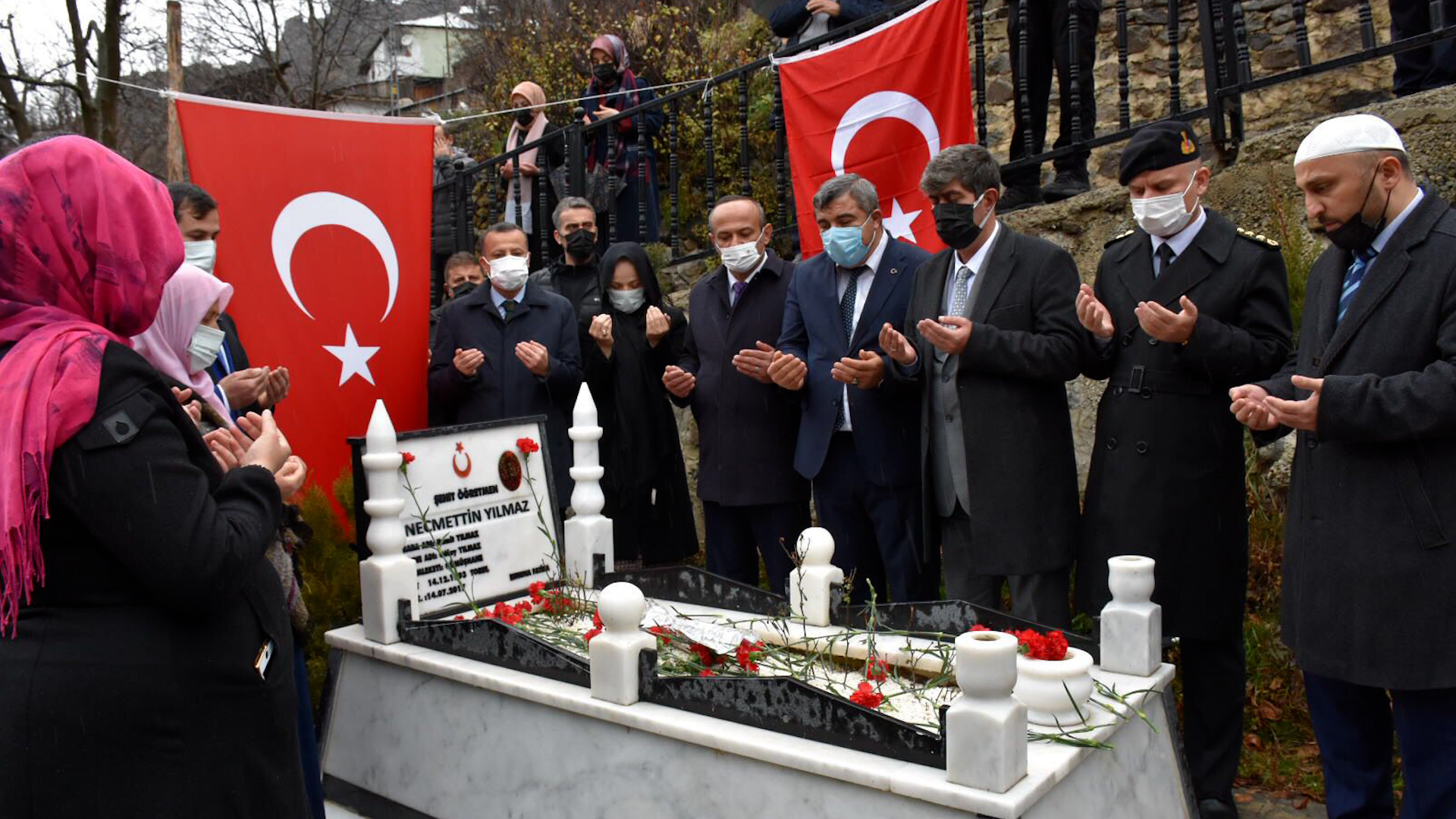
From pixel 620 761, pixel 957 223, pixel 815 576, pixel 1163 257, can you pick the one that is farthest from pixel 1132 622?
pixel 957 223

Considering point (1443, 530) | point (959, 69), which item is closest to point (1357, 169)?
point (1443, 530)

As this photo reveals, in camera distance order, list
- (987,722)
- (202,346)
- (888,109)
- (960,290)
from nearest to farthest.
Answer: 1. (987,722)
2. (202,346)
3. (960,290)
4. (888,109)

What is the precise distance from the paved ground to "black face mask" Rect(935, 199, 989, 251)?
6.66 ft

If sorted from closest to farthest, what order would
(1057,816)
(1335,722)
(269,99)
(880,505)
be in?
(1057,816) → (1335,722) → (880,505) → (269,99)

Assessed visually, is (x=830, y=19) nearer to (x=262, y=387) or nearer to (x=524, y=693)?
(x=262, y=387)

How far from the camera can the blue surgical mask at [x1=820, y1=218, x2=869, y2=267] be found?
4.36 metres

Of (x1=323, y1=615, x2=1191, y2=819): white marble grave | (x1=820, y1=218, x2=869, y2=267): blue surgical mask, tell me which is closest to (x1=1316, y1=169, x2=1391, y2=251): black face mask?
(x1=323, y1=615, x2=1191, y2=819): white marble grave

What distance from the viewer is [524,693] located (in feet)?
10.5

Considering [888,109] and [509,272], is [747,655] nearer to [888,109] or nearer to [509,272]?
[509,272]

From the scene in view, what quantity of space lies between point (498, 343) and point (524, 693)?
220cm

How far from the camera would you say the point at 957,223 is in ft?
12.8

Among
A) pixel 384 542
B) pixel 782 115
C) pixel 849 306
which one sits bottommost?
pixel 384 542

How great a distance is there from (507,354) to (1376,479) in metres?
3.40

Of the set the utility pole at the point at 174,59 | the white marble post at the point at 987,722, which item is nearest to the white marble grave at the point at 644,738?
the white marble post at the point at 987,722
